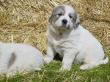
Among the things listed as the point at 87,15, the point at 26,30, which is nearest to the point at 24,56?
the point at 26,30

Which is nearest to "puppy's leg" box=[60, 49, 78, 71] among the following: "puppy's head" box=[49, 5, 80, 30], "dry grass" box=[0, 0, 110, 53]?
"puppy's head" box=[49, 5, 80, 30]

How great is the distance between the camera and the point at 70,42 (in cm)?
952

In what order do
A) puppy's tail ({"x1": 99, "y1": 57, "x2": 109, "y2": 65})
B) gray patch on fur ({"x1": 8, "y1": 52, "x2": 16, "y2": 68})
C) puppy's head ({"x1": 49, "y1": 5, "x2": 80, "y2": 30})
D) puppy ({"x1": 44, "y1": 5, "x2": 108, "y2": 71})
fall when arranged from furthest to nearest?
puppy's tail ({"x1": 99, "y1": 57, "x2": 109, "y2": 65}), puppy ({"x1": 44, "y1": 5, "x2": 108, "y2": 71}), puppy's head ({"x1": 49, "y1": 5, "x2": 80, "y2": 30}), gray patch on fur ({"x1": 8, "y1": 52, "x2": 16, "y2": 68})

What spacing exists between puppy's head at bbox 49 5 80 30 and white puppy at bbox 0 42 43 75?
2.17ft

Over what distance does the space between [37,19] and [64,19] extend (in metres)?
2.15

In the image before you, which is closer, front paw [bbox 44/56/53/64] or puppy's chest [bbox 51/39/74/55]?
puppy's chest [bbox 51/39/74/55]

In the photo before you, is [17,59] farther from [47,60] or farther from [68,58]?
[47,60]

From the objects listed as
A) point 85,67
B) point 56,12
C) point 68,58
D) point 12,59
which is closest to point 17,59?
point 12,59

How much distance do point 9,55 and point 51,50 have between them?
1.42m

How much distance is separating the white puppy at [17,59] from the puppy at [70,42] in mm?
610

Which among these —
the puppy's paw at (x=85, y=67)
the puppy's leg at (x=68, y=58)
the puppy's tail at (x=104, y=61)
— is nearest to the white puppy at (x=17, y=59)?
the puppy's leg at (x=68, y=58)

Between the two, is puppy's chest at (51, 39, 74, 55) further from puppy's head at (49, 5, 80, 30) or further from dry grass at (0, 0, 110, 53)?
dry grass at (0, 0, 110, 53)

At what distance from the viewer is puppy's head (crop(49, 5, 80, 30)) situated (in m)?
9.17

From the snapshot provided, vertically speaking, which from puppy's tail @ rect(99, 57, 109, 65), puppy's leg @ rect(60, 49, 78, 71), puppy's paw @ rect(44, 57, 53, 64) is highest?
puppy's leg @ rect(60, 49, 78, 71)
